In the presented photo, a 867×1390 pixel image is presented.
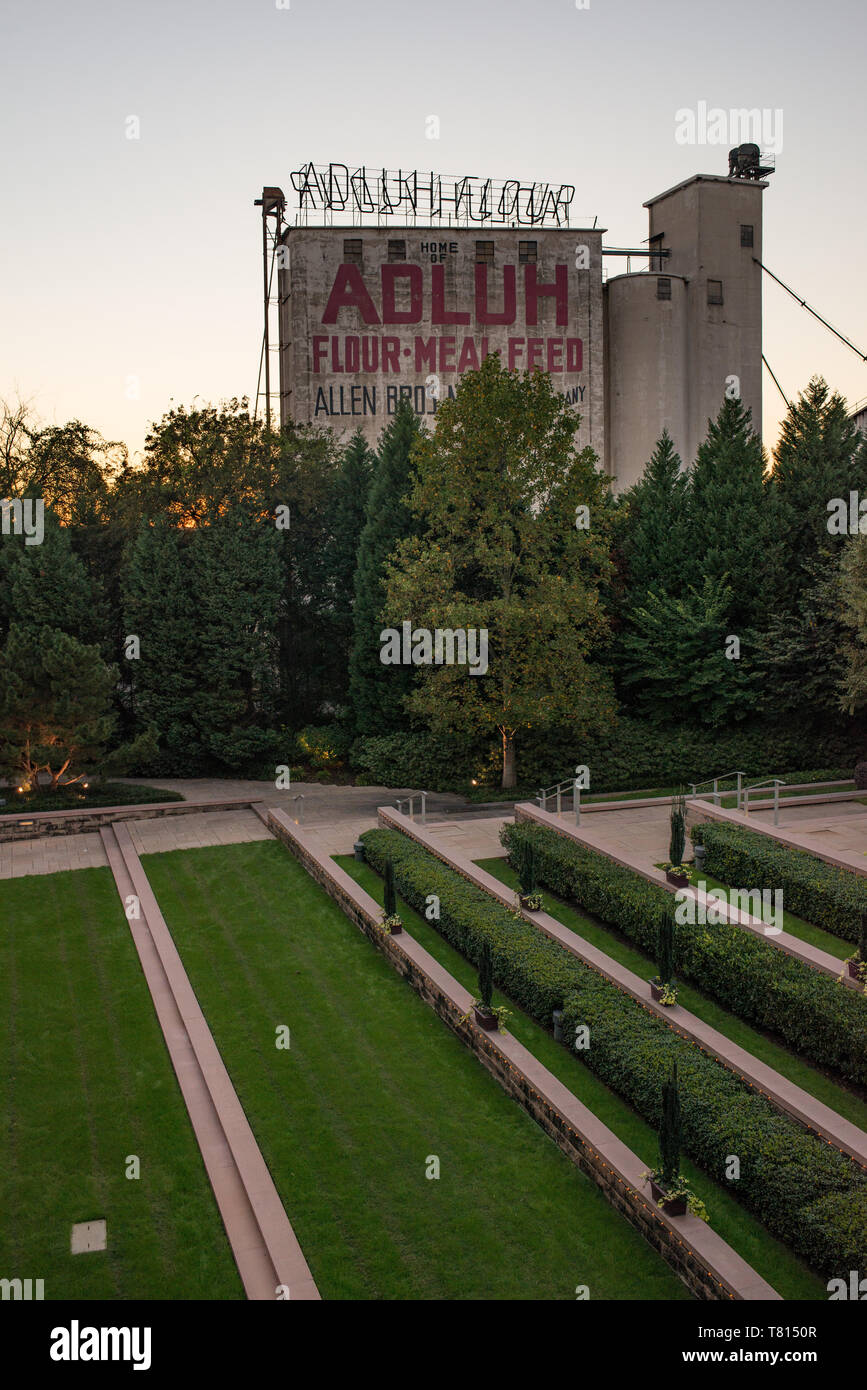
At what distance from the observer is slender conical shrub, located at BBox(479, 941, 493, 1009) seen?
13859mm

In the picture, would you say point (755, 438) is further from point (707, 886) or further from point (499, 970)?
point (499, 970)

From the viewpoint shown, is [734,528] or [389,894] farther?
[734,528]

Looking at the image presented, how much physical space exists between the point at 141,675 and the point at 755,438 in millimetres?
21032

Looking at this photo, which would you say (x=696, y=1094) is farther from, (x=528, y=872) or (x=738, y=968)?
(x=528, y=872)

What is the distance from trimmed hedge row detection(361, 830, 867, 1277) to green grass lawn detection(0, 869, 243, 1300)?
16.6 ft

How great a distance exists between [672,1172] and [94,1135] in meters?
6.92

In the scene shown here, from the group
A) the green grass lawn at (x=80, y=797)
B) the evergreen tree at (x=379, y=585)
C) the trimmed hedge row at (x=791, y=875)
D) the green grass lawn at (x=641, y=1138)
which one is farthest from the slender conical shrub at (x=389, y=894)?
the evergreen tree at (x=379, y=585)

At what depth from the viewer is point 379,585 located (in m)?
31.0

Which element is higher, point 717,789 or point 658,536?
point 658,536

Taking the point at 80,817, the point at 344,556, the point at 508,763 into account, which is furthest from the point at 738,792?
the point at 344,556

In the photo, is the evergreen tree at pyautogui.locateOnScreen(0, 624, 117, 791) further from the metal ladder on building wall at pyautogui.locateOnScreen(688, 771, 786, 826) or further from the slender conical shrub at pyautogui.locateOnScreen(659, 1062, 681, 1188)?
the slender conical shrub at pyautogui.locateOnScreen(659, 1062, 681, 1188)

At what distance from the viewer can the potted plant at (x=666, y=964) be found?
1431 centimetres

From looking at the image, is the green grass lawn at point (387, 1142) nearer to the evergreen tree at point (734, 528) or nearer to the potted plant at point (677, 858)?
the potted plant at point (677, 858)
